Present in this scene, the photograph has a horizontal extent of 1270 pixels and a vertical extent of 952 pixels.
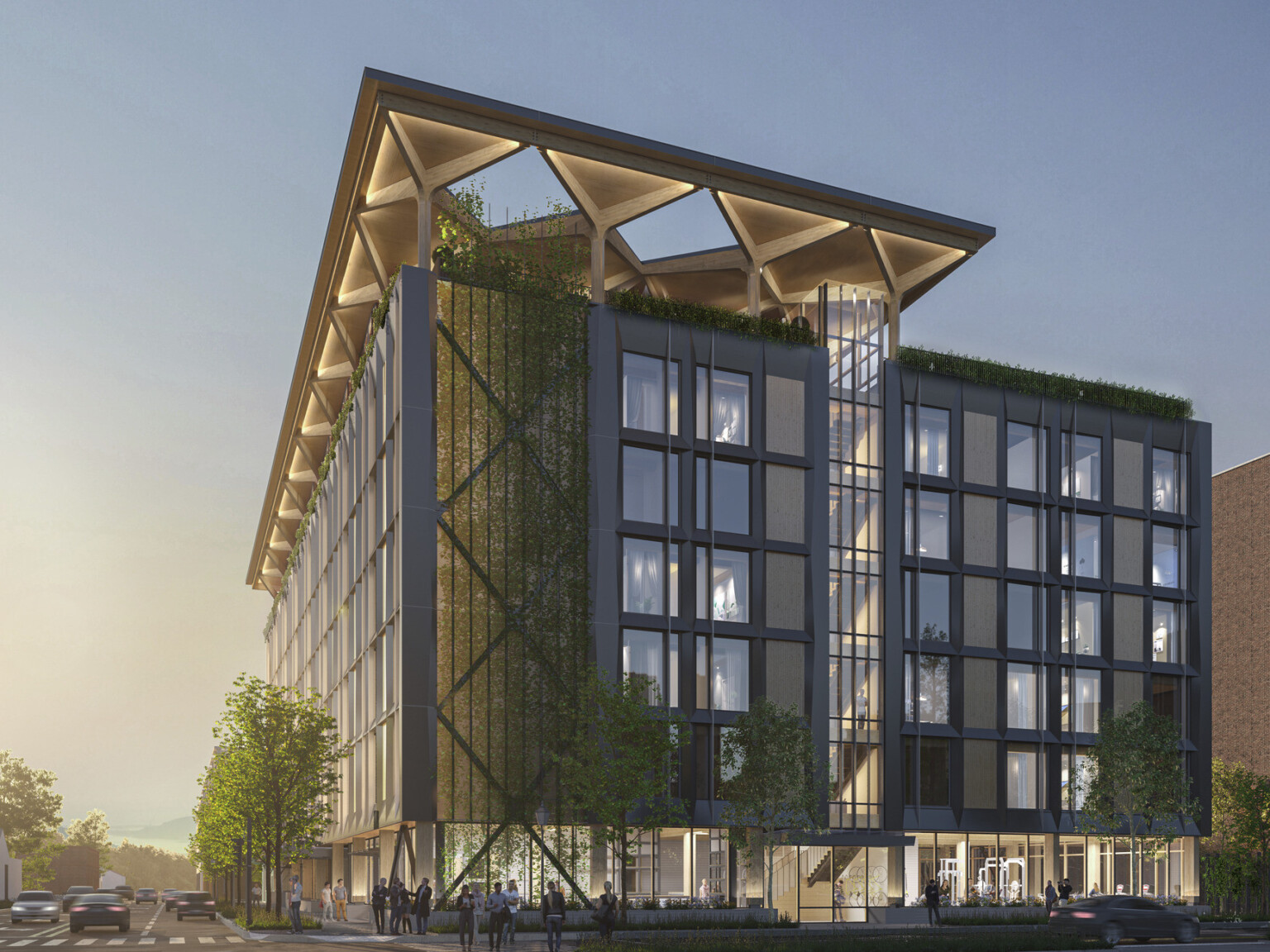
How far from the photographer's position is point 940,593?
171 ft

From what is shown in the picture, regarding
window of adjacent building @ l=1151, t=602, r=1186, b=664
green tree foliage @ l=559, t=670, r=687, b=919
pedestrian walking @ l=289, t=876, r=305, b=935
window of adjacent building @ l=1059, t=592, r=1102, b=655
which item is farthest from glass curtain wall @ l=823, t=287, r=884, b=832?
pedestrian walking @ l=289, t=876, r=305, b=935

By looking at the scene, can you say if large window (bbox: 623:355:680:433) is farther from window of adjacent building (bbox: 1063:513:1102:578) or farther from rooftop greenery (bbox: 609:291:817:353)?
window of adjacent building (bbox: 1063:513:1102:578)

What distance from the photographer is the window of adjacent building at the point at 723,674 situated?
→ 46.6 metres

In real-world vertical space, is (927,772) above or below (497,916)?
above

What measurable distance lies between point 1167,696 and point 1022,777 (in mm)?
9020

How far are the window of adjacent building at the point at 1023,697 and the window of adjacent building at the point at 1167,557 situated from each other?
→ 859 centimetres

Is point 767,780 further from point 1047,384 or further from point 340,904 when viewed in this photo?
point 1047,384

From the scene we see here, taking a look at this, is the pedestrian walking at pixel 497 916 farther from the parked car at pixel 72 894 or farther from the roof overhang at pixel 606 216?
the parked car at pixel 72 894

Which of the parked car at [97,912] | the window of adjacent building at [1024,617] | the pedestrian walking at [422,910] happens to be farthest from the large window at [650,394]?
the parked car at [97,912]

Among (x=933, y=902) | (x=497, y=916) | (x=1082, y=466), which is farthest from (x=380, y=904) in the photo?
(x=1082, y=466)

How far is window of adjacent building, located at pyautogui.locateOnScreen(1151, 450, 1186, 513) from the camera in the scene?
5778 cm

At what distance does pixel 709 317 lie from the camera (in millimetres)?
49125

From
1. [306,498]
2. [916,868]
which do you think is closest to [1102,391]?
[916,868]

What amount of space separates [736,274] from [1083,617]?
2268cm
